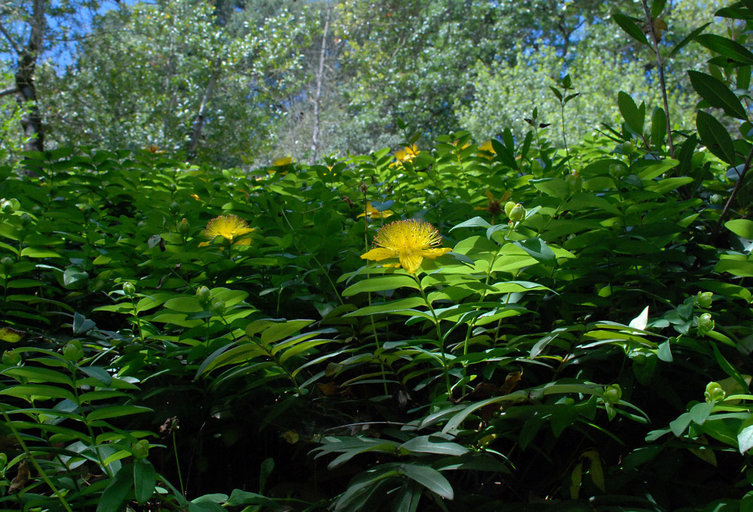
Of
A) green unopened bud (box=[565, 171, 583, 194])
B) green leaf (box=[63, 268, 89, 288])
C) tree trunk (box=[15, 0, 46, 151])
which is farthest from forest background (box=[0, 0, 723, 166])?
green unopened bud (box=[565, 171, 583, 194])

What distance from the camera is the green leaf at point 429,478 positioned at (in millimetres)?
602

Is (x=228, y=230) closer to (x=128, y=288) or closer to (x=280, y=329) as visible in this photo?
(x=128, y=288)

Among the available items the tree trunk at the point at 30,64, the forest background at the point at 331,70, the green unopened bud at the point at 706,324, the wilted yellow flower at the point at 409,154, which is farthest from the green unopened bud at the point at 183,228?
the tree trunk at the point at 30,64

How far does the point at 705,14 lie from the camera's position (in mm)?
14625

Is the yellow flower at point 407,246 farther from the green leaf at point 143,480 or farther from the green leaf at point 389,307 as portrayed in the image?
the green leaf at point 143,480

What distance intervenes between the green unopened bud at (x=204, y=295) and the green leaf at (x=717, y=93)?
3.05 feet

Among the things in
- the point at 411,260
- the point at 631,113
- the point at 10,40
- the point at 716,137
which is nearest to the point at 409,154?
the point at 631,113

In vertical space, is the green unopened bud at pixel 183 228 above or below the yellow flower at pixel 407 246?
above

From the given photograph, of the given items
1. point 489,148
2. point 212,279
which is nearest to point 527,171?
point 489,148

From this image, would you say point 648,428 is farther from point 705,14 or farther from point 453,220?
point 705,14

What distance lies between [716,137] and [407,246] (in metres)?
0.66

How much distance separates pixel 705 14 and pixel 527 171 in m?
17.2

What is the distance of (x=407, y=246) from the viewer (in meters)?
0.83

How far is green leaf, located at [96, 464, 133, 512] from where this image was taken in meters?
0.65
